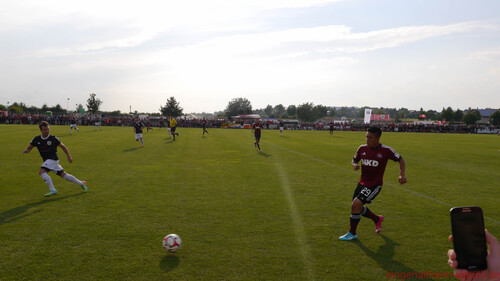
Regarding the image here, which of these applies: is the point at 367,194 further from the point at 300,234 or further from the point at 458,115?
the point at 458,115

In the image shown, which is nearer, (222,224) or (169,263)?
(169,263)

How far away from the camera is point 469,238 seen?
2100 millimetres

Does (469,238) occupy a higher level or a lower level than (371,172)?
higher

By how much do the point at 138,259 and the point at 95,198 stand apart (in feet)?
13.6

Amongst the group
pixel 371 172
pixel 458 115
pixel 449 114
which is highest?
pixel 449 114

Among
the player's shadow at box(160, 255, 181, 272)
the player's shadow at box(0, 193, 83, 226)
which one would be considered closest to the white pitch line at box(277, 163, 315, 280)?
the player's shadow at box(160, 255, 181, 272)

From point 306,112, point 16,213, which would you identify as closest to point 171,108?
point 306,112

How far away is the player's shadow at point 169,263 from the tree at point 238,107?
470 ft

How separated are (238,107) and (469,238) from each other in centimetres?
14879

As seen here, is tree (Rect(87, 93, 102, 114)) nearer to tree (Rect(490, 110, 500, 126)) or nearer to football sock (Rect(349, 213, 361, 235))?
football sock (Rect(349, 213, 361, 235))

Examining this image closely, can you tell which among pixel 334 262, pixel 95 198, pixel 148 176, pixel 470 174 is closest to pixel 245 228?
pixel 334 262

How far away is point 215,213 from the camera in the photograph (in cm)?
716

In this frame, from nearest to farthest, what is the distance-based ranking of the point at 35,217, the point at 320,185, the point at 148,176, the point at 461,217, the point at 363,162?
the point at 461,217 → the point at 363,162 → the point at 35,217 → the point at 320,185 → the point at 148,176

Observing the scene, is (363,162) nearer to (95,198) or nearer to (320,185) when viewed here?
(320,185)
